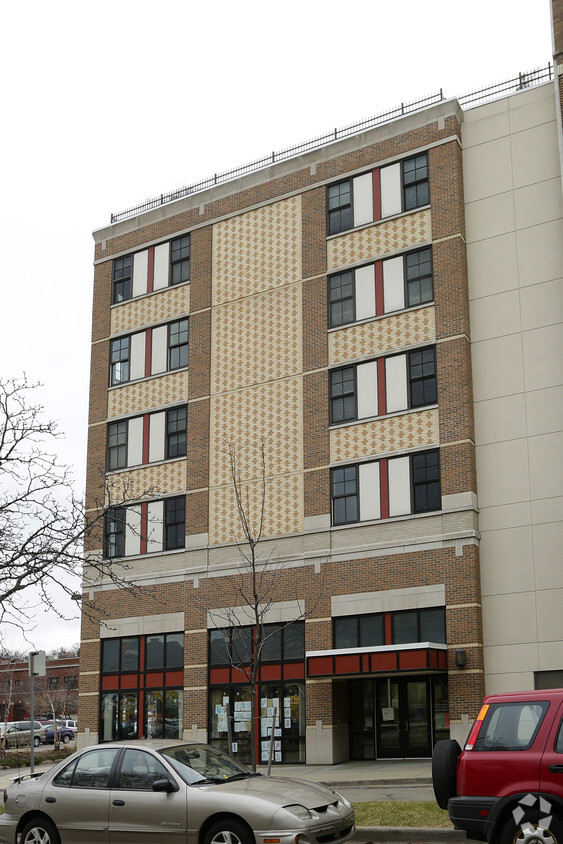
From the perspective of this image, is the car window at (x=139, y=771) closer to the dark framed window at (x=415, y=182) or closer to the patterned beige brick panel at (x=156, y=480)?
the patterned beige brick panel at (x=156, y=480)

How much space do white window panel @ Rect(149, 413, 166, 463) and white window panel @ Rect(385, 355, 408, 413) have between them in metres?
8.82

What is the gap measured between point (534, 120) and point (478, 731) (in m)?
23.1

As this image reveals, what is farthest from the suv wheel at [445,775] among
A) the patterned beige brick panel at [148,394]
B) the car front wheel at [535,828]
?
the patterned beige brick panel at [148,394]

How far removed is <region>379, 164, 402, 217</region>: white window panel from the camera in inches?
1240

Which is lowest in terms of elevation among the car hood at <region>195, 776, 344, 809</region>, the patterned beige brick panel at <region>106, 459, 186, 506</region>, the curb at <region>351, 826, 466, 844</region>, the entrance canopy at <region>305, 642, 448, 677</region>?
the curb at <region>351, 826, 466, 844</region>

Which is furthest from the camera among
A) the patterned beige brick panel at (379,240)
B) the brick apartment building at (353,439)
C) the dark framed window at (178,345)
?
the dark framed window at (178,345)

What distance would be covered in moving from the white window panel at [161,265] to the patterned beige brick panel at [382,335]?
8058 mm

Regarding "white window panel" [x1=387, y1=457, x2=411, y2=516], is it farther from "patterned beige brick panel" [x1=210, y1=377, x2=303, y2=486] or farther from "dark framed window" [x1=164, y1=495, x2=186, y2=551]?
"dark framed window" [x1=164, y1=495, x2=186, y2=551]

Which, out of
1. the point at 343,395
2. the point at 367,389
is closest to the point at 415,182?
the point at 367,389

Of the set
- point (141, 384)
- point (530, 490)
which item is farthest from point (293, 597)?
point (141, 384)

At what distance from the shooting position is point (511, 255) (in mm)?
29406

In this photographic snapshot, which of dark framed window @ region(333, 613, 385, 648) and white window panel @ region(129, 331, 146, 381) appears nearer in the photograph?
dark framed window @ region(333, 613, 385, 648)

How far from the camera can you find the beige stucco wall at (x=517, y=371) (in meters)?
26.8

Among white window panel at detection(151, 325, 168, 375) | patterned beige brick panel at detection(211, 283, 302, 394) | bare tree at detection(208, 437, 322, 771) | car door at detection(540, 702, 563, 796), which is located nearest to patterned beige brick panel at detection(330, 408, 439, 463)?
bare tree at detection(208, 437, 322, 771)
